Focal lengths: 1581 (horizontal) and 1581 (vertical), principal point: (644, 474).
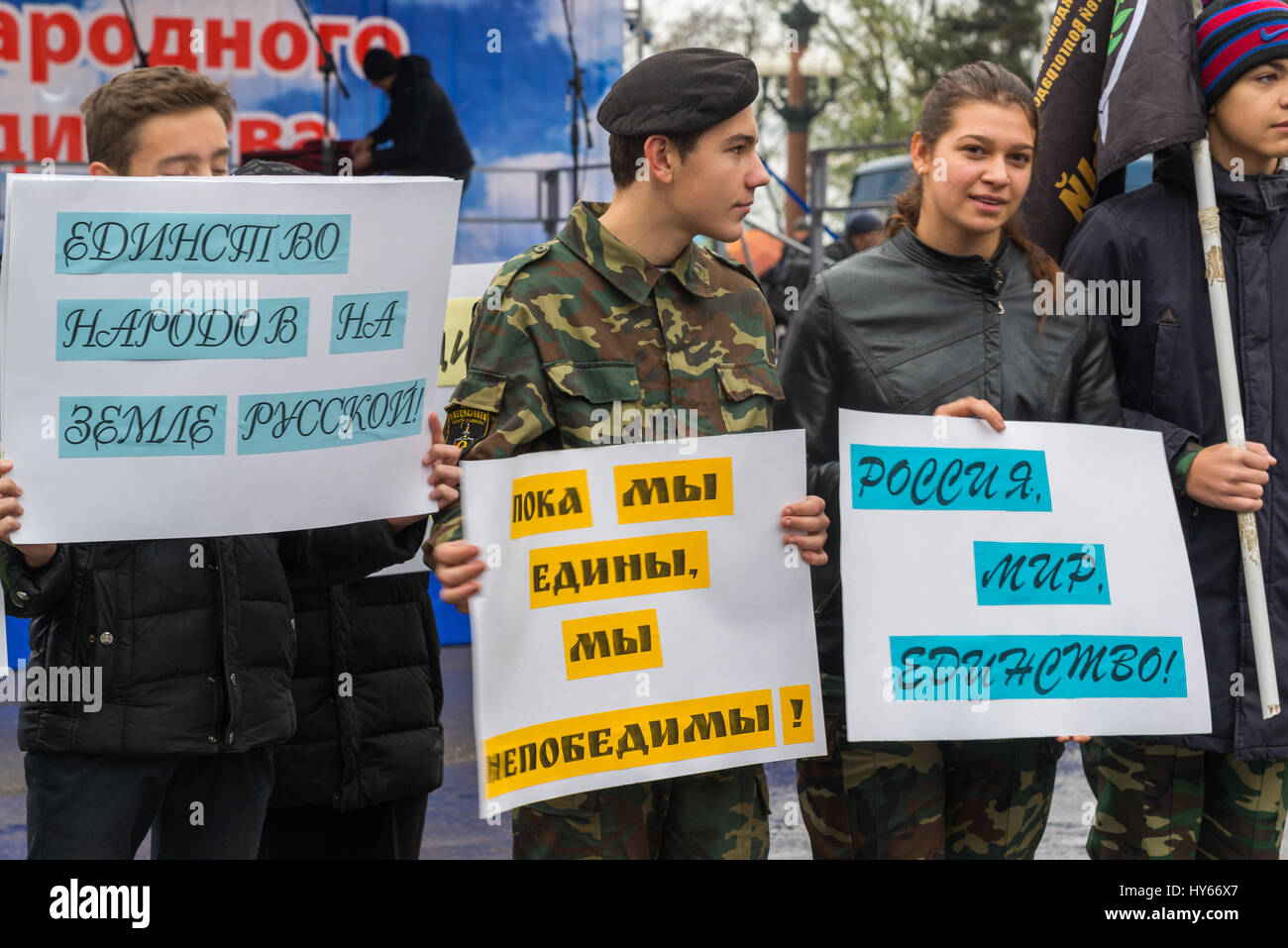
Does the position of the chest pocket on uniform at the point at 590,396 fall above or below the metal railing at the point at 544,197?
below

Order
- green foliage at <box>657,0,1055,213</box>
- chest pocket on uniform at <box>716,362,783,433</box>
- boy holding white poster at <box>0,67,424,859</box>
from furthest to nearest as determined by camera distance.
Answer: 1. green foliage at <box>657,0,1055,213</box>
2. chest pocket on uniform at <box>716,362,783,433</box>
3. boy holding white poster at <box>0,67,424,859</box>

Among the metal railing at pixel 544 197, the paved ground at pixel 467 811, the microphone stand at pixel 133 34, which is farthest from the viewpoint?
the metal railing at pixel 544 197

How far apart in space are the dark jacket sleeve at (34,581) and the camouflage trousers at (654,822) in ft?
3.30

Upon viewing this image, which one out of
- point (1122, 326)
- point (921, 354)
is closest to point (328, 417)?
point (921, 354)

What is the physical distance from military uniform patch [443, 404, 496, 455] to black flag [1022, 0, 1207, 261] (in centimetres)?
166

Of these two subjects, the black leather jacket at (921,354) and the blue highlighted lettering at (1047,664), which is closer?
the blue highlighted lettering at (1047,664)

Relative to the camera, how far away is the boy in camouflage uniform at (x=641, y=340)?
122 inches

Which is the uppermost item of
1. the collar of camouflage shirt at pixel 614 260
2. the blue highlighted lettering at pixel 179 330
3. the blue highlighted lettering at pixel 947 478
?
the collar of camouflage shirt at pixel 614 260

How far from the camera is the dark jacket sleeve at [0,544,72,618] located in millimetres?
2963

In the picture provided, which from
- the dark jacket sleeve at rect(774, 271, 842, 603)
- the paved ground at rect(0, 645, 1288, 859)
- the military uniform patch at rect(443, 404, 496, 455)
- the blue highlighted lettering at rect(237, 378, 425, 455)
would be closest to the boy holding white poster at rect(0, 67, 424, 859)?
the blue highlighted lettering at rect(237, 378, 425, 455)

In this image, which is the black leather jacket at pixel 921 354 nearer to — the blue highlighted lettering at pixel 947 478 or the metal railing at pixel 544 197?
the blue highlighted lettering at pixel 947 478

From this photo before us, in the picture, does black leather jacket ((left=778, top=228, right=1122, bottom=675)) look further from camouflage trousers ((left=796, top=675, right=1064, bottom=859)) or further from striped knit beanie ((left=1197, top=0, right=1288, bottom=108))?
striped knit beanie ((left=1197, top=0, right=1288, bottom=108))

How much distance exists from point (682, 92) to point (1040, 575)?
4.23 ft

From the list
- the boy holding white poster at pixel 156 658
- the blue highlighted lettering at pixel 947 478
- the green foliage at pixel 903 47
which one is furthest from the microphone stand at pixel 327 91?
the green foliage at pixel 903 47
